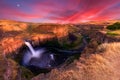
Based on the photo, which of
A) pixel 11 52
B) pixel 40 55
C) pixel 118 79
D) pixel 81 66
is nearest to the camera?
pixel 118 79

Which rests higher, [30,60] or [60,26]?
[60,26]

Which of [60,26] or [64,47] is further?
[60,26]

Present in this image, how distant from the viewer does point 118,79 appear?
21094 millimetres

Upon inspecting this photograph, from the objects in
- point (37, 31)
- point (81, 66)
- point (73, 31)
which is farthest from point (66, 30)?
point (81, 66)

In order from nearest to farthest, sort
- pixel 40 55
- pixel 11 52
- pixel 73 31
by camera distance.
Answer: pixel 11 52 → pixel 40 55 → pixel 73 31

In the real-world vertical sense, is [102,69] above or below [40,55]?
above

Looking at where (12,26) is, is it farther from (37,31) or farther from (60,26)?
(60,26)

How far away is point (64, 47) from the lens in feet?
150

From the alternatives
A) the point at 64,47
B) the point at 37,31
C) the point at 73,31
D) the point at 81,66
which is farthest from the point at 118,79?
the point at 37,31

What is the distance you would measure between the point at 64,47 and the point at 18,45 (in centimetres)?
808

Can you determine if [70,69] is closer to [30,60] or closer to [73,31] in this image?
[30,60]

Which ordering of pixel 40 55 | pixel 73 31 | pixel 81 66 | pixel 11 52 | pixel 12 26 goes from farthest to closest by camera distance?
pixel 12 26 < pixel 73 31 < pixel 40 55 < pixel 11 52 < pixel 81 66

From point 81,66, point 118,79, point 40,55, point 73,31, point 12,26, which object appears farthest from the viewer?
point 12,26

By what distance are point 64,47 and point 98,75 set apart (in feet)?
80.5
